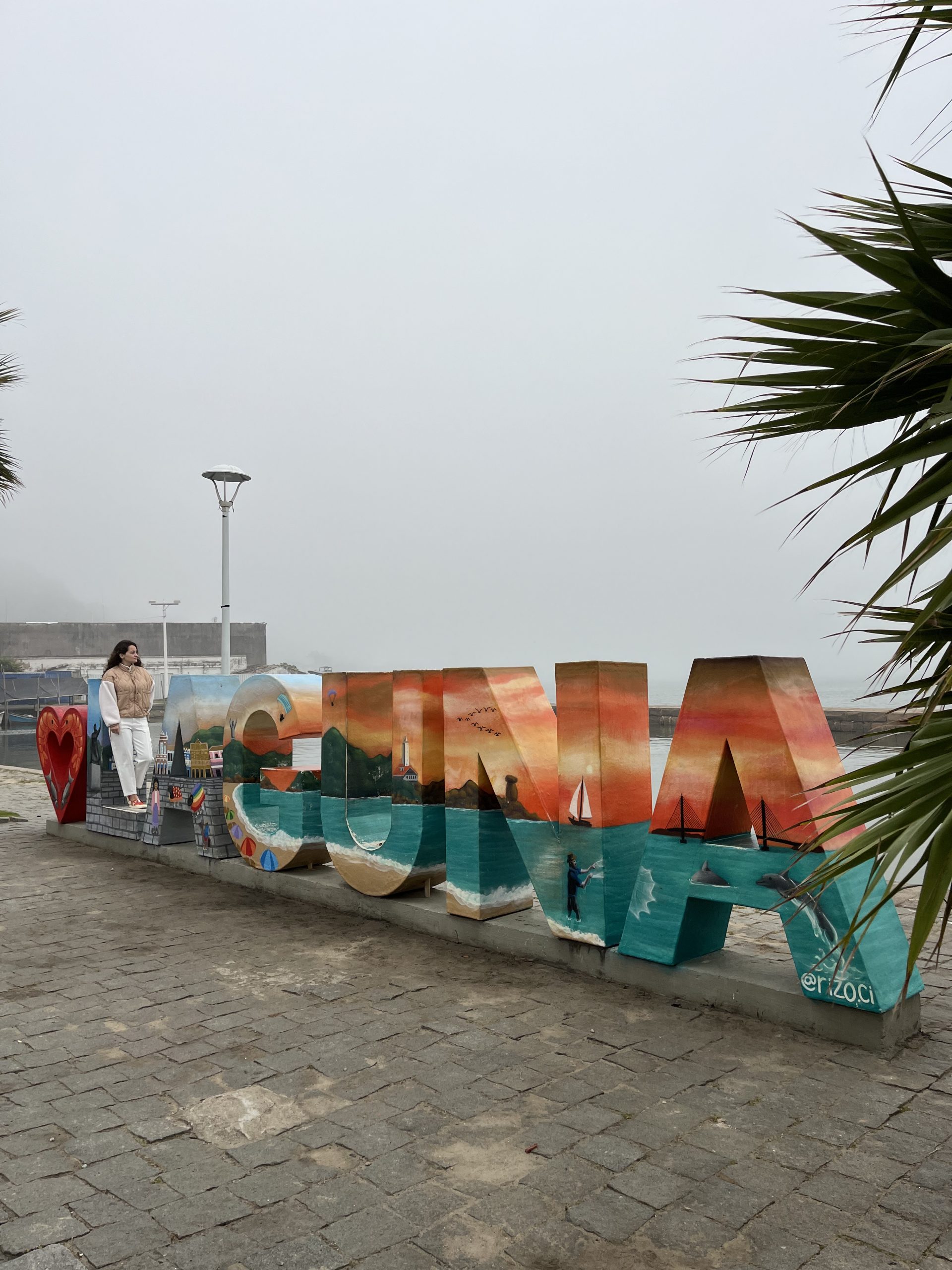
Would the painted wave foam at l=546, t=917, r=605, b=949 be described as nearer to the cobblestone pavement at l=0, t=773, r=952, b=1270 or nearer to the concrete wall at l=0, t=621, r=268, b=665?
the cobblestone pavement at l=0, t=773, r=952, b=1270

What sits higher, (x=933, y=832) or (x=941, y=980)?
(x=933, y=832)

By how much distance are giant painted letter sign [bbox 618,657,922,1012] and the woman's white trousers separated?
640 cm

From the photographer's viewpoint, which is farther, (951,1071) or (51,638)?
(51,638)

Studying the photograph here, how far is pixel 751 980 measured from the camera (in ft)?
16.2

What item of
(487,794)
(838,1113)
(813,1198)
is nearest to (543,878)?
(487,794)

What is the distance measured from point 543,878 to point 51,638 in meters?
67.8

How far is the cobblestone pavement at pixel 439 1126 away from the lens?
9.82 ft

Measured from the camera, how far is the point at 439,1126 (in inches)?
148

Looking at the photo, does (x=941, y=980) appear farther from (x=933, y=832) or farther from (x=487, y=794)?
(x=933, y=832)

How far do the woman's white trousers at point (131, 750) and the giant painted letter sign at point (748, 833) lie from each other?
6.40 metres

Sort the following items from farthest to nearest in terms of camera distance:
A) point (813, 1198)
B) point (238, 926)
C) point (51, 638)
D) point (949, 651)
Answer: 1. point (51, 638)
2. point (238, 926)
3. point (813, 1198)
4. point (949, 651)

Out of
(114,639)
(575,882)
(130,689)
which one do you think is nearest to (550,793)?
(575,882)

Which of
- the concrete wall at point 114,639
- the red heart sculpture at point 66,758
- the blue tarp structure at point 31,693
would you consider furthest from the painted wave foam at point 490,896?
the concrete wall at point 114,639

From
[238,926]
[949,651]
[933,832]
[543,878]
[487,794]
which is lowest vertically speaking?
[238,926]
